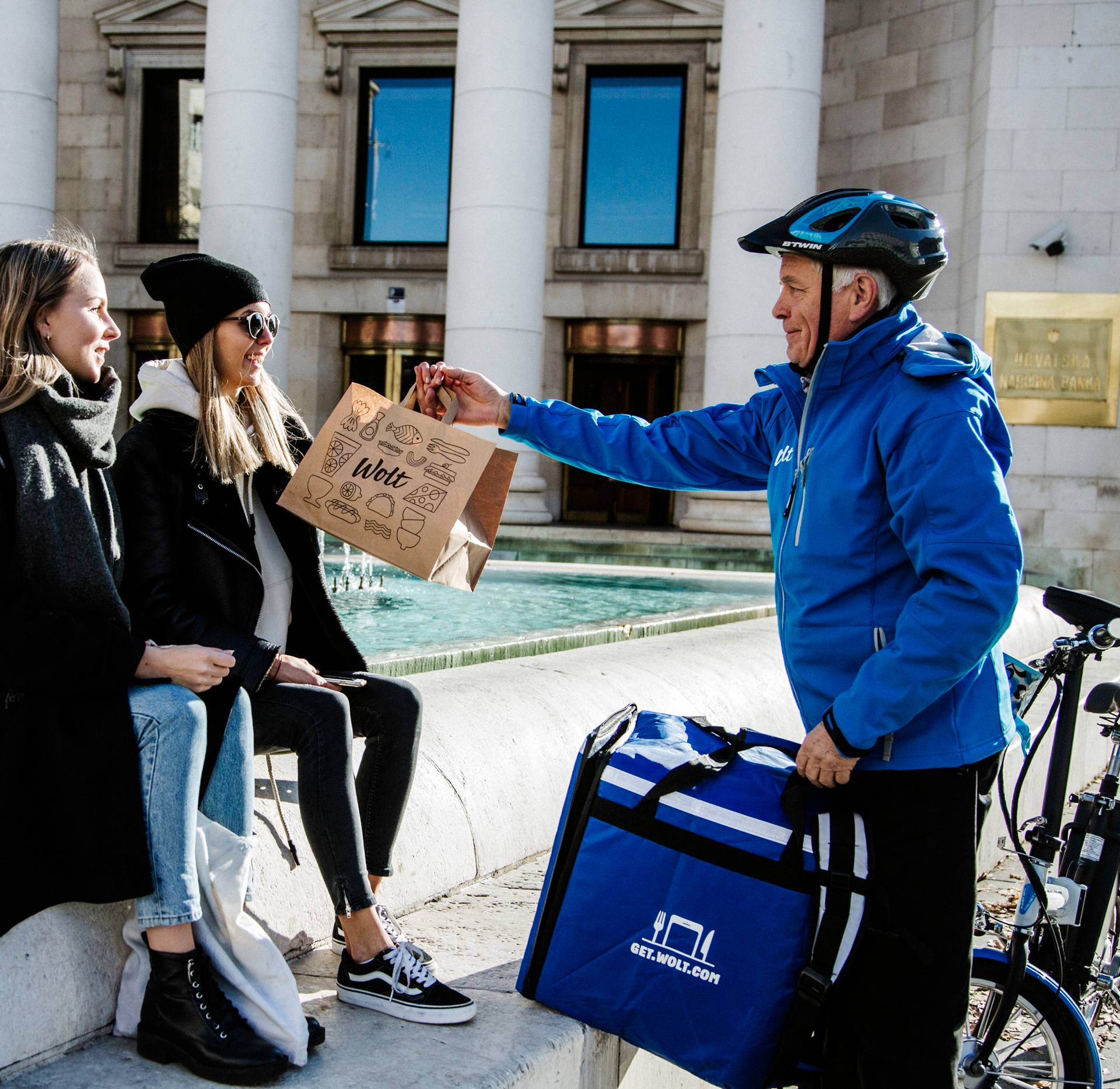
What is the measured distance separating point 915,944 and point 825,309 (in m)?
1.17

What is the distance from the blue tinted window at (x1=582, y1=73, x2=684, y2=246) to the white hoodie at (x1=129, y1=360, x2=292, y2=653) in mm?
17651

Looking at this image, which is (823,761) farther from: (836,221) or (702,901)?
(836,221)

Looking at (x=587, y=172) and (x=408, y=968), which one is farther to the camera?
(x=587, y=172)

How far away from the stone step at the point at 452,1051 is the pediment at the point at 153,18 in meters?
20.2

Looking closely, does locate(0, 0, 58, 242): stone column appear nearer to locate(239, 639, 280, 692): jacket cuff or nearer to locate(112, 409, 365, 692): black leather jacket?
locate(112, 409, 365, 692): black leather jacket

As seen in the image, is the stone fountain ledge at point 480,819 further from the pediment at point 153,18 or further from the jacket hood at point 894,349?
the pediment at point 153,18

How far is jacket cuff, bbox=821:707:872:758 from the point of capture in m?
2.17

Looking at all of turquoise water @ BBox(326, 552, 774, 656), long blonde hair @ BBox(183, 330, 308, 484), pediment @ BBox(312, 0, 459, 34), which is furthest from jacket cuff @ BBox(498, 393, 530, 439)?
pediment @ BBox(312, 0, 459, 34)

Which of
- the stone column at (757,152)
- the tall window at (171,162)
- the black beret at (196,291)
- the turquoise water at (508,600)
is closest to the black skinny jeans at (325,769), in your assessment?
the black beret at (196,291)

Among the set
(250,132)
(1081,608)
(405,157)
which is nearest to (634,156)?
(405,157)

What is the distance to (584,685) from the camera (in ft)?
14.2

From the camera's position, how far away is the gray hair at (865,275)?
2.30 meters

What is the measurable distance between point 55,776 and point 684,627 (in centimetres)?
429

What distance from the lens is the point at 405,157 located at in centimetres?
2062
